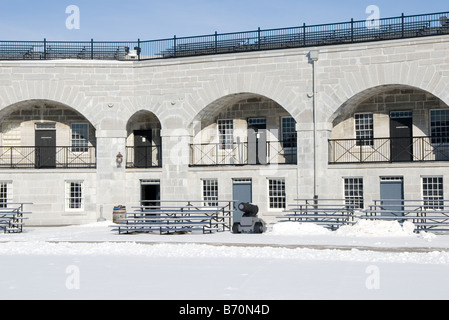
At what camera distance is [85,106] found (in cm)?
3188

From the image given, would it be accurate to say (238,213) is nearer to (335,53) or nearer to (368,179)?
(368,179)

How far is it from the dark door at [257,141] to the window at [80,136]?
7.92 m

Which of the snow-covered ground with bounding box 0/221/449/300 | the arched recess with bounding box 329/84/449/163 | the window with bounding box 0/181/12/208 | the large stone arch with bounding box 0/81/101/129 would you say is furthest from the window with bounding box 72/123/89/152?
the arched recess with bounding box 329/84/449/163

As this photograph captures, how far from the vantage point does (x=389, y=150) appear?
97.5 ft

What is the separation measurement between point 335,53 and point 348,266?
1511 centimetres

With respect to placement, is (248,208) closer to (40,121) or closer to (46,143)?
(46,143)

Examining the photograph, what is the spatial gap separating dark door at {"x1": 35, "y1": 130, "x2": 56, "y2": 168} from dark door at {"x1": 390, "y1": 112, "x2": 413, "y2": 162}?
618 inches

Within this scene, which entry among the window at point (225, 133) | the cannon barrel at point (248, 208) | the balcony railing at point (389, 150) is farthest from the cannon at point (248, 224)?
the window at point (225, 133)

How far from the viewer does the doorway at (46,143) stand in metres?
33.6

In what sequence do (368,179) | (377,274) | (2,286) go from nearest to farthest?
(2,286)
(377,274)
(368,179)

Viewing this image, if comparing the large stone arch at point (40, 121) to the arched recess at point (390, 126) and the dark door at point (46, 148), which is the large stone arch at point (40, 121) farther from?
the arched recess at point (390, 126)

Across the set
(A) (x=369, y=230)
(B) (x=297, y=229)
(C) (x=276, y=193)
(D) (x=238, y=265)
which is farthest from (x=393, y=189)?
(D) (x=238, y=265)

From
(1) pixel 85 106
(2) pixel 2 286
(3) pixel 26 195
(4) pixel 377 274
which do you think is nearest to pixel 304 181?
(1) pixel 85 106

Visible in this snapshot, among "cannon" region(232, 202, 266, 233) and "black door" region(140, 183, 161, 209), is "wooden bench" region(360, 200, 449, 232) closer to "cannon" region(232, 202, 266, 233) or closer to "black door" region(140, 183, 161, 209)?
"cannon" region(232, 202, 266, 233)
